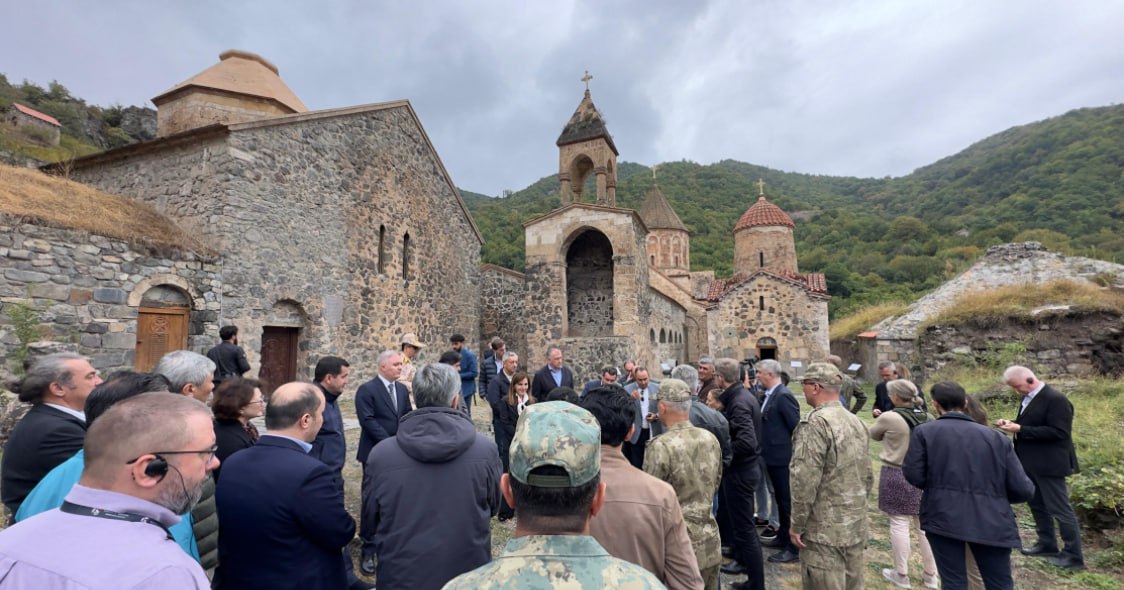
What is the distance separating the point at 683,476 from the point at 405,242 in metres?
11.8

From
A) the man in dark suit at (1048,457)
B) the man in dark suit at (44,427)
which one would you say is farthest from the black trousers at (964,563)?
the man in dark suit at (44,427)

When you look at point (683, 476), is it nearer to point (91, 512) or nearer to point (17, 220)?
point (91, 512)

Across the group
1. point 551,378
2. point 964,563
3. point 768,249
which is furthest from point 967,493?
point 768,249

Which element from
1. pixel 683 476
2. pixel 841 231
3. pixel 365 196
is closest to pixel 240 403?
pixel 683 476

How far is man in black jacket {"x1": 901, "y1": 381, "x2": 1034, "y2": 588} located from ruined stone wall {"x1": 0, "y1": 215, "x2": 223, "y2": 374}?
32.5 feet

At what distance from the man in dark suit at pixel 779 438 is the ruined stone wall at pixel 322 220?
9.08m

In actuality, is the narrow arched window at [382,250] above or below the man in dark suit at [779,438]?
above

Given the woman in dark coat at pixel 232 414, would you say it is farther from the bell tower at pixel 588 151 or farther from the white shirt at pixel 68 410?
the bell tower at pixel 588 151

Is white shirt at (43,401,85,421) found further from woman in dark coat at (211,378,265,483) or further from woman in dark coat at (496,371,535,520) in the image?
woman in dark coat at (496,371,535,520)

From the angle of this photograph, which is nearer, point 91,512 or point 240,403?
point 91,512

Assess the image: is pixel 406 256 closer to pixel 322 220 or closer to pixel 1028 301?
pixel 322 220

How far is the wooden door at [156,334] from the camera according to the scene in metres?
7.80

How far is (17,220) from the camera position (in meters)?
6.54

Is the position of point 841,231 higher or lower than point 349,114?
higher
